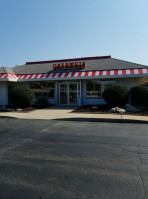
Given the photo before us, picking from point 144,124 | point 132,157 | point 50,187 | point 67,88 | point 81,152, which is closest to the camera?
point 50,187

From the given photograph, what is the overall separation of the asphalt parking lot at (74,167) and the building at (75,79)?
35.7 ft

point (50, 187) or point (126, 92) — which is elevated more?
point (126, 92)

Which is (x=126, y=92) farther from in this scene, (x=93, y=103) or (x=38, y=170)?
(x=38, y=170)

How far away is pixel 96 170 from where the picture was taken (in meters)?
3.86

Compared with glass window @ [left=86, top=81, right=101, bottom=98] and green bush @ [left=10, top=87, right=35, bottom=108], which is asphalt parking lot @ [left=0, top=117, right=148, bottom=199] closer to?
green bush @ [left=10, top=87, right=35, bottom=108]

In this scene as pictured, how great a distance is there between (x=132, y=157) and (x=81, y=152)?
1.41 meters

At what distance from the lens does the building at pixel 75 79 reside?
16.8 m

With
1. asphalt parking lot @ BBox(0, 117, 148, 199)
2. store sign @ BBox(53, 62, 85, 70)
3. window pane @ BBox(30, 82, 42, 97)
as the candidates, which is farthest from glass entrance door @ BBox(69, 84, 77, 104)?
asphalt parking lot @ BBox(0, 117, 148, 199)

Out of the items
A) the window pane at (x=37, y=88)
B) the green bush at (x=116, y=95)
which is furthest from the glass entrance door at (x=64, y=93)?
the green bush at (x=116, y=95)

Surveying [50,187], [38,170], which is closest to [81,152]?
[38,170]

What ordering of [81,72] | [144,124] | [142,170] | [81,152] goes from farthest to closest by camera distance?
[81,72] → [144,124] → [81,152] → [142,170]

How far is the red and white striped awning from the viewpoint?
15578 millimetres

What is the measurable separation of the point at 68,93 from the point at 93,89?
8.99 feet

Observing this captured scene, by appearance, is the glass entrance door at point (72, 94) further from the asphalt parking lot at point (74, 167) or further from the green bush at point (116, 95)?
the asphalt parking lot at point (74, 167)
